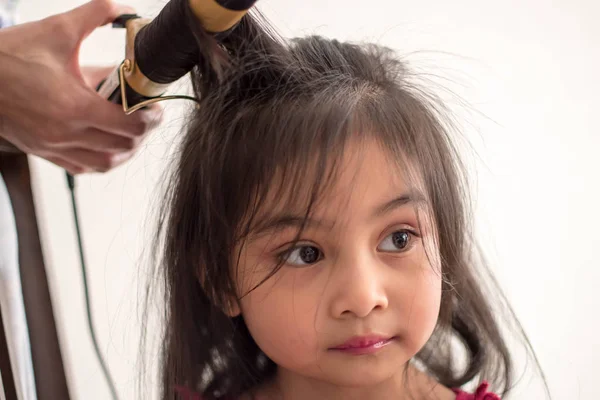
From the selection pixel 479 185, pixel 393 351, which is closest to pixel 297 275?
pixel 393 351

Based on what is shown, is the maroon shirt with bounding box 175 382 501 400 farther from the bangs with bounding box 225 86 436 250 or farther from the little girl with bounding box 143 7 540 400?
the bangs with bounding box 225 86 436 250

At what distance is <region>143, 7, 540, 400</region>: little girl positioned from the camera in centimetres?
55

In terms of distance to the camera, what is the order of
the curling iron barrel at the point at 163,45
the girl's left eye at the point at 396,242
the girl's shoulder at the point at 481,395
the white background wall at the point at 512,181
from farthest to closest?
the white background wall at the point at 512,181
the girl's shoulder at the point at 481,395
the girl's left eye at the point at 396,242
the curling iron barrel at the point at 163,45

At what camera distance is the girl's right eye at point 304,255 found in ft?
1.84

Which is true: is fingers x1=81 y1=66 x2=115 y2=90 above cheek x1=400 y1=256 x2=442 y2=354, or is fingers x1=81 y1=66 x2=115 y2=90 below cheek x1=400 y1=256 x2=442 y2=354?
above

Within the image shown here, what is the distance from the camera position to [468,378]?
30.8 inches

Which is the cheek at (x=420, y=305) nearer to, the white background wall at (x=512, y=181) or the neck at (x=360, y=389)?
the neck at (x=360, y=389)

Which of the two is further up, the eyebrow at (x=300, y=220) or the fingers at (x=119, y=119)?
the fingers at (x=119, y=119)

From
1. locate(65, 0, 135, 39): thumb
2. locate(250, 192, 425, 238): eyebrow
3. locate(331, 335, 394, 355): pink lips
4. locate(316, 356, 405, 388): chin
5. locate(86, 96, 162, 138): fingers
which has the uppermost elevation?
locate(65, 0, 135, 39): thumb

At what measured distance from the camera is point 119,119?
0.64 m

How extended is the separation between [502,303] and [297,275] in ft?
1.11

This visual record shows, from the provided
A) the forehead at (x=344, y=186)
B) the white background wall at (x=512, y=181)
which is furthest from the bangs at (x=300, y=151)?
the white background wall at (x=512, y=181)

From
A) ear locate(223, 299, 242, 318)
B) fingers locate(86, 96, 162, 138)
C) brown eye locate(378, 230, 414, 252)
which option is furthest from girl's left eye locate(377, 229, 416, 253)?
fingers locate(86, 96, 162, 138)

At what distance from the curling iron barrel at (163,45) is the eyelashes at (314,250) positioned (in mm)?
162
